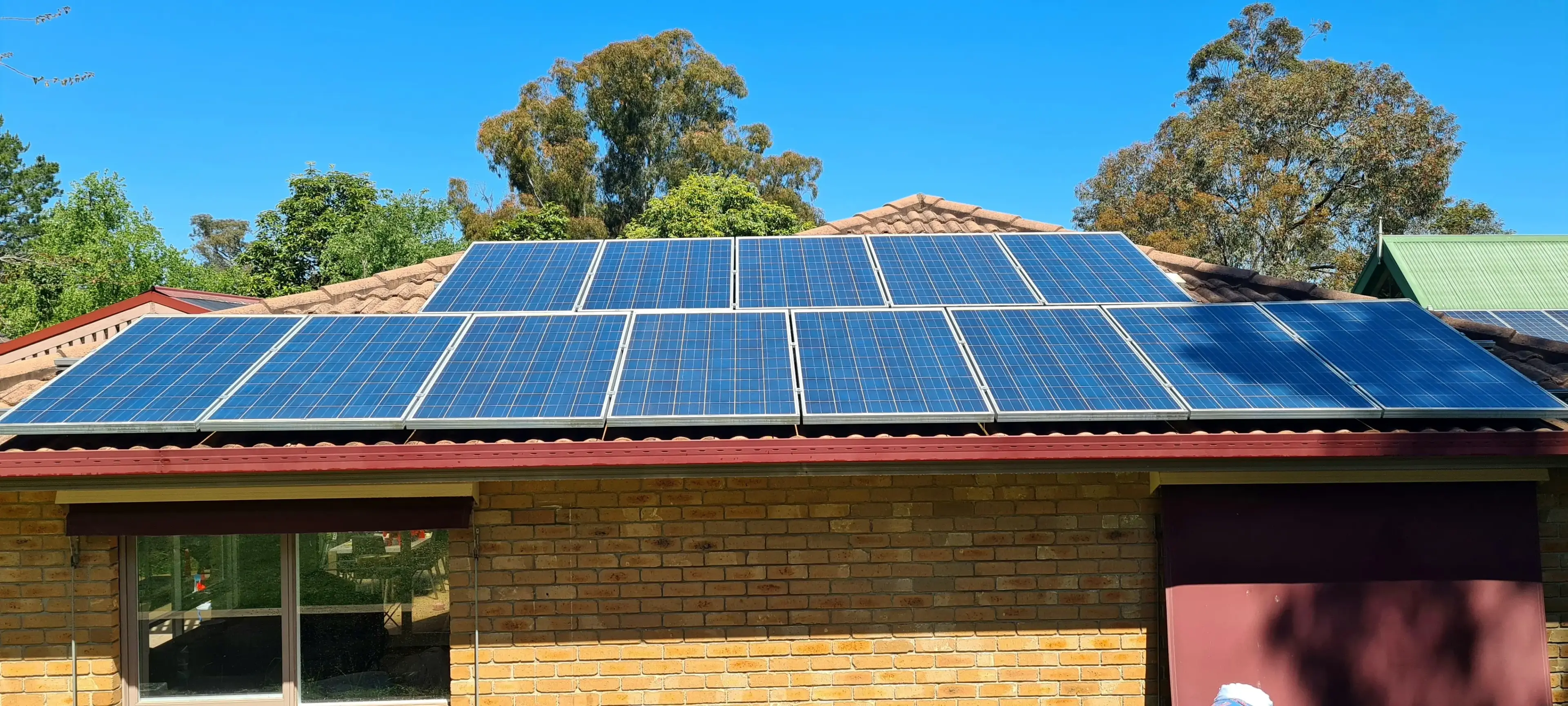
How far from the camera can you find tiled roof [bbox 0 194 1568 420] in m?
6.79

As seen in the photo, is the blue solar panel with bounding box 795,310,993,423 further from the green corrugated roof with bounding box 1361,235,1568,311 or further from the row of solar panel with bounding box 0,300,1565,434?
the green corrugated roof with bounding box 1361,235,1568,311

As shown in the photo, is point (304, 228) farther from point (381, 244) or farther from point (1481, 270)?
point (1481, 270)

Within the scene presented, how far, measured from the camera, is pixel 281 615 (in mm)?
6281

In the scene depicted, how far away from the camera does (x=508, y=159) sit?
1601 inches

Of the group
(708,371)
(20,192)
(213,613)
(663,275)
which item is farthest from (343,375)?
(20,192)

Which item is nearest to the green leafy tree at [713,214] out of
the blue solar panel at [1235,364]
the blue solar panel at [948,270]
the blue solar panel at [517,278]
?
the blue solar panel at [517,278]

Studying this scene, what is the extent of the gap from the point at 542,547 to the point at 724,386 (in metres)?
1.56

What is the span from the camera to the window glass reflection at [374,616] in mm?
6309

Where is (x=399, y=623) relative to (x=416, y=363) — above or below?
below

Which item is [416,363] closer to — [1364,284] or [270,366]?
[270,366]

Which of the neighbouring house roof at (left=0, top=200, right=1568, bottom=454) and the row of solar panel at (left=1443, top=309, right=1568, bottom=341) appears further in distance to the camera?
the row of solar panel at (left=1443, top=309, right=1568, bottom=341)

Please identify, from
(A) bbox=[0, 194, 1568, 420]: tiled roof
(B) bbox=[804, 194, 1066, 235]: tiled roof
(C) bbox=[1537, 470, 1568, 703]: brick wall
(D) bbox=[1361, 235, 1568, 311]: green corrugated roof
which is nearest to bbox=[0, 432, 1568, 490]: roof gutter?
(C) bbox=[1537, 470, 1568, 703]: brick wall

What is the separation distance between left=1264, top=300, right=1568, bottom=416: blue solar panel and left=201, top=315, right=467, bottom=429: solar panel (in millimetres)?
5762

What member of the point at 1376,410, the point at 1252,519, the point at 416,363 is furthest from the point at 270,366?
the point at 1376,410
